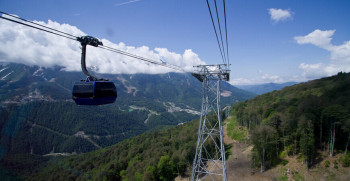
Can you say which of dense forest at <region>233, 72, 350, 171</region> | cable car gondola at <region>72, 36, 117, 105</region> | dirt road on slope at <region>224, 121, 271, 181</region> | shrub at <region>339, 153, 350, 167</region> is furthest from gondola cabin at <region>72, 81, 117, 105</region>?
shrub at <region>339, 153, 350, 167</region>

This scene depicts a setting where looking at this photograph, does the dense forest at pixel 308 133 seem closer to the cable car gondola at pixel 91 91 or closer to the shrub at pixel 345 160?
the shrub at pixel 345 160

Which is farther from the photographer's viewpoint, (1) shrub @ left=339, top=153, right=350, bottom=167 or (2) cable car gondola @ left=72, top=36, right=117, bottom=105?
(1) shrub @ left=339, top=153, right=350, bottom=167

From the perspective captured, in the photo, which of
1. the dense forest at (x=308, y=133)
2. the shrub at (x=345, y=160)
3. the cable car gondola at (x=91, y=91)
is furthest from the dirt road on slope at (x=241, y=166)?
the cable car gondola at (x=91, y=91)

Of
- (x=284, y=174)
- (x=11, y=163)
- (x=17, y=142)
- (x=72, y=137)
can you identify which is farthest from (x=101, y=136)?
(x=284, y=174)

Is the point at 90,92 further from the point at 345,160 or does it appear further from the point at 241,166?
the point at 345,160

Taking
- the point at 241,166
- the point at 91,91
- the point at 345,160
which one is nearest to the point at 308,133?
the point at 345,160

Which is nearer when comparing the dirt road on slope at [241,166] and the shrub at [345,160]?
the shrub at [345,160]

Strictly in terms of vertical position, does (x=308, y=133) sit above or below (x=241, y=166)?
above

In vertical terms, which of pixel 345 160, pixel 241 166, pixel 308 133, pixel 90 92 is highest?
pixel 90 92

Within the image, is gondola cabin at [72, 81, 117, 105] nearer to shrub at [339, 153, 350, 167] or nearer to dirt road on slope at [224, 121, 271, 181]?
dirt road on slope at [224, 121, 271, 181]

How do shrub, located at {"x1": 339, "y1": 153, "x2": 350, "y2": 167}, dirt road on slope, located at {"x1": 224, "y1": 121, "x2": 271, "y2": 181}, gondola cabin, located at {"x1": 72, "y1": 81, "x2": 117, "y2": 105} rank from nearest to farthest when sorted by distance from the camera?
gondola cabin, located at {"x1": 72, "y1": 81, "x2": 117, "y2": 105} < shrub, located at {"x1": 339, "y1": 153, "x2": 350, "y2": 167} < dirt road on slope, located at {"x1": 224, "y1": 121, "x2": 271, "y2": 181}

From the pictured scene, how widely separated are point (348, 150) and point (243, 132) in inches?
857

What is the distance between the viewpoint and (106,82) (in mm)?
10688

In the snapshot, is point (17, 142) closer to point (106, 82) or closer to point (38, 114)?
point (38, 114)
